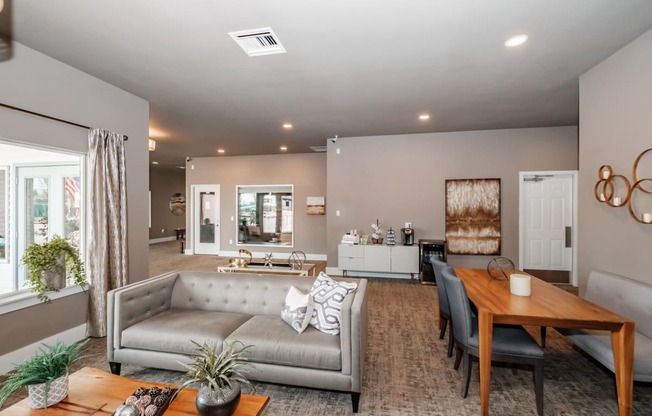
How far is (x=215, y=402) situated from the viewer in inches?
56.4

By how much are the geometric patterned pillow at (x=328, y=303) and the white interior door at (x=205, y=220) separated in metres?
6.77

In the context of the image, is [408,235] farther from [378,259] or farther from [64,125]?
[64,125]

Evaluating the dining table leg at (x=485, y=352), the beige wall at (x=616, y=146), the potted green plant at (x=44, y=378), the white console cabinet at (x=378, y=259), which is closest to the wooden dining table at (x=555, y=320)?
the dining table leg at (x=485, y=352)

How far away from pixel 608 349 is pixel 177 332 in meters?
3.24

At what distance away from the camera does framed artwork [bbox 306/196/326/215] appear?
307 inches

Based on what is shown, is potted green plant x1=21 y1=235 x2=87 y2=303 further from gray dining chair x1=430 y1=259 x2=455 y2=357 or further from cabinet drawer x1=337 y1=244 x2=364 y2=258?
cabinet drawer x1=337 y1=244 x2=364 y2=258

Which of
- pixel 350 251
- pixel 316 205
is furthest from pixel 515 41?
pixel 316 205

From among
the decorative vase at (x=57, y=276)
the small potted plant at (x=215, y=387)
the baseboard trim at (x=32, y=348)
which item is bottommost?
the baseboard trim at (x=32, y=348)

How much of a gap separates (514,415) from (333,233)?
4.56 metres

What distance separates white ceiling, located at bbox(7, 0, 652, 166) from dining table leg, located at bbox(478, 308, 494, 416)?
220 cm

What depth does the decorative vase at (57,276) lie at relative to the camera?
2822 millimetres

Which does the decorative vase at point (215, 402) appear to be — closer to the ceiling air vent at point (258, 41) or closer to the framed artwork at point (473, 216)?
the ceiling air vent at point (258, 41)

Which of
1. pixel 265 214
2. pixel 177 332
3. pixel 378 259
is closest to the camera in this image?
pixel 177 332

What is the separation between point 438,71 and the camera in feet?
10.4
